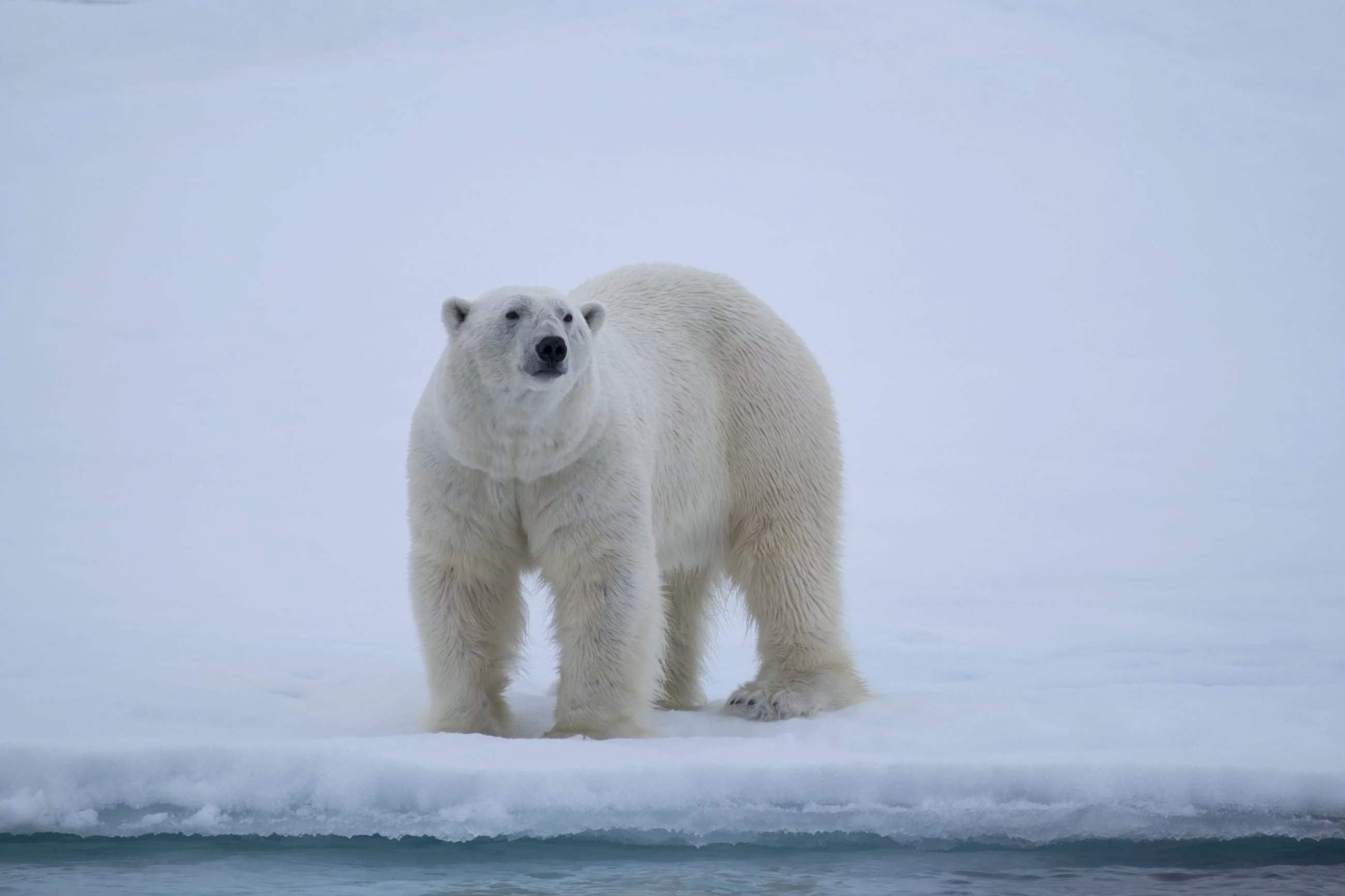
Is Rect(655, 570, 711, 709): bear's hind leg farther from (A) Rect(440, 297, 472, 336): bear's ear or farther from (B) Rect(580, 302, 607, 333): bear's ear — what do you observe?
(A) Rect(440, 297, 472, 336): bear's ear

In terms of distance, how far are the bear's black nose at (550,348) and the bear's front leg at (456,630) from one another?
69 cm

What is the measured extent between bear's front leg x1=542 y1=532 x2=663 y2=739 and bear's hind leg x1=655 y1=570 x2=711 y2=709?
2.78 feet

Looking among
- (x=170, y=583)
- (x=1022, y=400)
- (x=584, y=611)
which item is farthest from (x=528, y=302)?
(x=1022, y=400)

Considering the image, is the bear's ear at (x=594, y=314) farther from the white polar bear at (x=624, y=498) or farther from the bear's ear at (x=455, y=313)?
the bear's ear at (x=455, y=313)

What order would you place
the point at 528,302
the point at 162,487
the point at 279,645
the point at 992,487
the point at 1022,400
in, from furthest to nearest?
the point at 1022,400 < the point at 992,487 < the point at 162,487 < the point at 279,645 < the point at 528,302

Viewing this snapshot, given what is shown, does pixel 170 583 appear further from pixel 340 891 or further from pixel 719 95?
pixel 719 95

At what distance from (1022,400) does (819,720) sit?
14.1 meters

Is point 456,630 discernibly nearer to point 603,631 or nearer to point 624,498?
point 603,631

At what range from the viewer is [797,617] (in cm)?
469

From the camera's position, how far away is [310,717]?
170 inches

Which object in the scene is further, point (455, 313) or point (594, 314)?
point (594, 314)

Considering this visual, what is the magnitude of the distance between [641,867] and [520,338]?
1338 millimetres

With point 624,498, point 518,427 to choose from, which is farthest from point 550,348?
point 624,498

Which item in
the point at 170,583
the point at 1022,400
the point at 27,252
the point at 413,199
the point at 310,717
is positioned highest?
the point at 413,199
